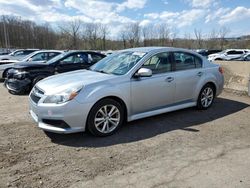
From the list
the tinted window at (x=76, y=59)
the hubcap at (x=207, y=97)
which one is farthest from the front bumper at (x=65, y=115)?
the tinted window at (x=76, y=59)

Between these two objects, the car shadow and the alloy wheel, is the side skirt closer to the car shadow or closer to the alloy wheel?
the car shadow

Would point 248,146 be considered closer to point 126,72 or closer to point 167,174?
point 167,174

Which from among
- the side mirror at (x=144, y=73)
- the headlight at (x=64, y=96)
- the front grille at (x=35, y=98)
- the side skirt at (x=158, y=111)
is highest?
the side mirror at (x=144, y=73)

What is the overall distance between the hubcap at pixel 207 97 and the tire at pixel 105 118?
248 cm

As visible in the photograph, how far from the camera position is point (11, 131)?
5016 mm

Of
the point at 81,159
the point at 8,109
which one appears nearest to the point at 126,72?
the point at 81,159

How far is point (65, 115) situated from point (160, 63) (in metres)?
2.35

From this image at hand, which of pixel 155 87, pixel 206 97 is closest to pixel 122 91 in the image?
pixel 155 87

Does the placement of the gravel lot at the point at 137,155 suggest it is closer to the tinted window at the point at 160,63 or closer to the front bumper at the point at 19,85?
the tinted window at the point at 160,63

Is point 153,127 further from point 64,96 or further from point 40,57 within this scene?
point 40,57

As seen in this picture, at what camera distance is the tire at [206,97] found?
639cm

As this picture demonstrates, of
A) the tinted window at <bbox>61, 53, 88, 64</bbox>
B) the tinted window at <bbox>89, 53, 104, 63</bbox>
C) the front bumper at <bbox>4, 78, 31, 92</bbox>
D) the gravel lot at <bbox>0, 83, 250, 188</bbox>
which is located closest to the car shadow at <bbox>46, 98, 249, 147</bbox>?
the gravel lot at <bbox>0, 83, 250, 188</bbox>

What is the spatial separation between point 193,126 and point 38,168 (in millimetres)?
3118

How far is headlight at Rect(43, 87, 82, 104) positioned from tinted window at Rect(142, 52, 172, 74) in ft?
5.13
